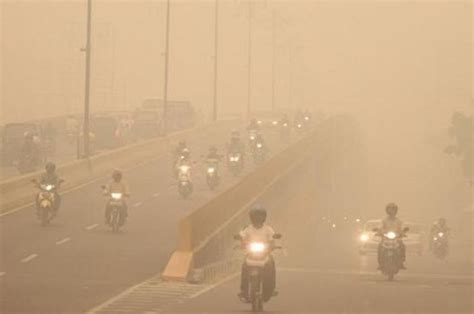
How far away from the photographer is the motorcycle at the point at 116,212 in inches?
1325

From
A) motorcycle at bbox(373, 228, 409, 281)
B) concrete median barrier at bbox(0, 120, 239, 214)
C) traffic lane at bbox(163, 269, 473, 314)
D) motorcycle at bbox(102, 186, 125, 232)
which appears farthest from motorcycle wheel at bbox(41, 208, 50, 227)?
motorcycle at bbox(373, 228, 409, 281)

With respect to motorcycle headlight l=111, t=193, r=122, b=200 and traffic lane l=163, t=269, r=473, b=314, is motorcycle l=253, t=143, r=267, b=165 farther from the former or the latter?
traffic lane l=163, t=269, r=473, b=314

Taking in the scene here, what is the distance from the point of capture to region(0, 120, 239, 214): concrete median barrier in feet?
132

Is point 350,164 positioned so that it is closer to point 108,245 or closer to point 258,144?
point 258,144

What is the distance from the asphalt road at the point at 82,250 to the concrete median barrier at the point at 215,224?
0.80m

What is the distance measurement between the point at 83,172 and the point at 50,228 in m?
16.4

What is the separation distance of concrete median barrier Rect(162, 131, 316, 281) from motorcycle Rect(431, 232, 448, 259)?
18.1 ft

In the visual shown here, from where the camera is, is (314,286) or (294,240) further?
(294,240)

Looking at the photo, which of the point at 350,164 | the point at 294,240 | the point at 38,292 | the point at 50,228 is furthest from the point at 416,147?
the point at 38,292

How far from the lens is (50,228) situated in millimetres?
34562

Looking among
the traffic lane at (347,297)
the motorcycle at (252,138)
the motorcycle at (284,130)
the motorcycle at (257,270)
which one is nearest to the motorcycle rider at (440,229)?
the motorcycle at (252,138)

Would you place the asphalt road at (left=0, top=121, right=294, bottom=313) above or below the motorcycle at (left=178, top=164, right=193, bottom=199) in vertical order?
below

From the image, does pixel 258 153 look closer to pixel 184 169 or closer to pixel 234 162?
pixel 234 162

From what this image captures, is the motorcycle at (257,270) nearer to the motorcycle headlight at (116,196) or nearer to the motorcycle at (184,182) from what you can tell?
the motorcycle headlight at (116,196)
